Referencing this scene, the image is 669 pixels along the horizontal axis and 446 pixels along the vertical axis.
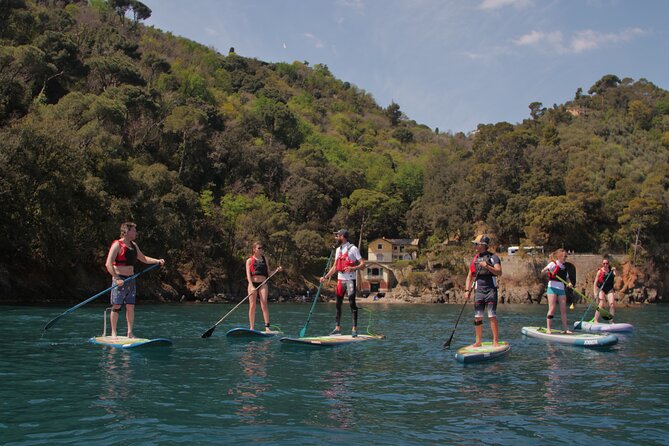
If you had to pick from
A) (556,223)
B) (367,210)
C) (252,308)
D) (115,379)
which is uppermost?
(367,210)

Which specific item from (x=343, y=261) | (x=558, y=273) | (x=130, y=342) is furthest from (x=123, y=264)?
(x=558, y=273)

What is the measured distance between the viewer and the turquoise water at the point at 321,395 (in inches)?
243

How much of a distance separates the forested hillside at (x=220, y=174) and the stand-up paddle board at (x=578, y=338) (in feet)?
88.4

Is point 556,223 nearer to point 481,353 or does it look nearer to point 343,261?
point 343,261

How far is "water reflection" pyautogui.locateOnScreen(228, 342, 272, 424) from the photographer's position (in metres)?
7.01

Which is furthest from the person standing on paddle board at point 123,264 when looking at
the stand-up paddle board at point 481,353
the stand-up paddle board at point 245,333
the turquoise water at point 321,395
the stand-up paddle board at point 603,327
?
the stand-up paddle board at point 603,327

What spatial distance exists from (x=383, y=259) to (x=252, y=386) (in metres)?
73.5

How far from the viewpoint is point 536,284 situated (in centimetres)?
6681

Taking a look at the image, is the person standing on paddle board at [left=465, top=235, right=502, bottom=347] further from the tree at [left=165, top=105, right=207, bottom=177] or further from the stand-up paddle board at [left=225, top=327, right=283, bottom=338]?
the tree at [left=165, top=105, right=207, bottom=177]

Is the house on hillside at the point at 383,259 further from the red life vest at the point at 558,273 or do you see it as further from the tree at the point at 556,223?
the red life vest at the point at 558,273

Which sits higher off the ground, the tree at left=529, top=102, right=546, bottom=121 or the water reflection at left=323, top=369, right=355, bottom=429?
the tree at left=529, top=102, right=546, bottom=121

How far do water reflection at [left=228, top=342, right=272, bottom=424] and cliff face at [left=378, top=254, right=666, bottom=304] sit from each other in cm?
5372

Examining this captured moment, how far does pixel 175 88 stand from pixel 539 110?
85774 millimetres

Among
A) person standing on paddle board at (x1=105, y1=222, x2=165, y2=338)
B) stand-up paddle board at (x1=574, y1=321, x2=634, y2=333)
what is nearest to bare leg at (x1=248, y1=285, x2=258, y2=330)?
person standing on paddle board at (x1=105, y1=222, x2=165, y2=338)
